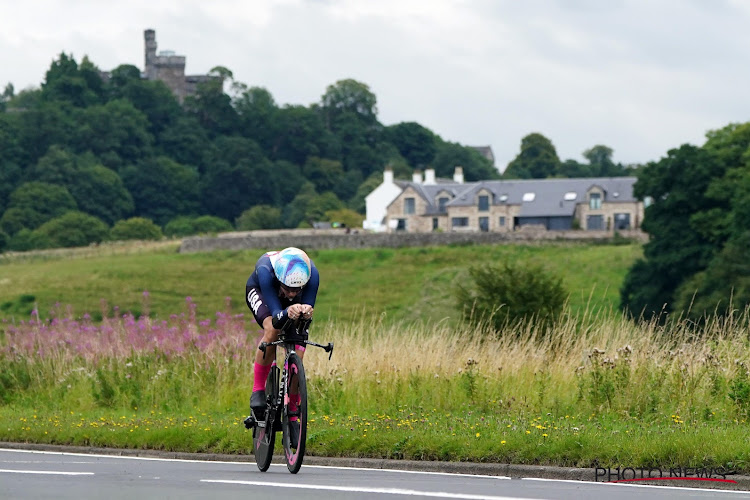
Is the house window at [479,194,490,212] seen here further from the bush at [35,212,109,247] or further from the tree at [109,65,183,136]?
the tree at [109,65,183,136]

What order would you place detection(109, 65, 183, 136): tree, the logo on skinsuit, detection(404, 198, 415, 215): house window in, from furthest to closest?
1. detection(109, 65, 183, 136): tree
2. detection(404, 198, 415, 215): house window
3. the logo on skinsuit

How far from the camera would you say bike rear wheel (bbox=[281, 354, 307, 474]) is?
1063 cm

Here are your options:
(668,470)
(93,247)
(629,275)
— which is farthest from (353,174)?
(668,470)

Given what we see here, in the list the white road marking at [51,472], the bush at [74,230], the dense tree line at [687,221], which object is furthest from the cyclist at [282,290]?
the bush at [74,230]

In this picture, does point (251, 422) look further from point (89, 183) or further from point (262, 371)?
point (89, 183)

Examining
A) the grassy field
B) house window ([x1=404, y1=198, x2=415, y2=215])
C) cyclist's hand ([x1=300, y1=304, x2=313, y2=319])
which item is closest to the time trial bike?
cyclist's hand ([x1=300, y1=304, x2=313, y2=319])

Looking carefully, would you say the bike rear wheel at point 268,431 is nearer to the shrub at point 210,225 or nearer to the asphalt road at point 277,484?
the asphalt road at point 277,484

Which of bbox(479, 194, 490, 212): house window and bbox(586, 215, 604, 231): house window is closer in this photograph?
bbox(586, 215, 604, 231): house window

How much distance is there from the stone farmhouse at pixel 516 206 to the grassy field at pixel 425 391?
7677 centimetres

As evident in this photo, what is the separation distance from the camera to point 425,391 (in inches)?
634

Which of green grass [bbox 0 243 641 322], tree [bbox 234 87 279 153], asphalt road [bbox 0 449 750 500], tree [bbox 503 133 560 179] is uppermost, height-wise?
tree [bbox 234 87 279 153]

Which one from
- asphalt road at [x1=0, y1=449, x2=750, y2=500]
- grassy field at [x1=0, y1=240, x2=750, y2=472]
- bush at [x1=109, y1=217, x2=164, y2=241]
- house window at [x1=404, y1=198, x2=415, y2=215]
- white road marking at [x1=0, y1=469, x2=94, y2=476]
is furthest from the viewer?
bush at [x1=109, y1=217, x2=164, y2=241]

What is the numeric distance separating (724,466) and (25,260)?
79.4m

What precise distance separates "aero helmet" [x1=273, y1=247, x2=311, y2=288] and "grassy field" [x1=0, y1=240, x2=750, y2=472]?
2.34 m
